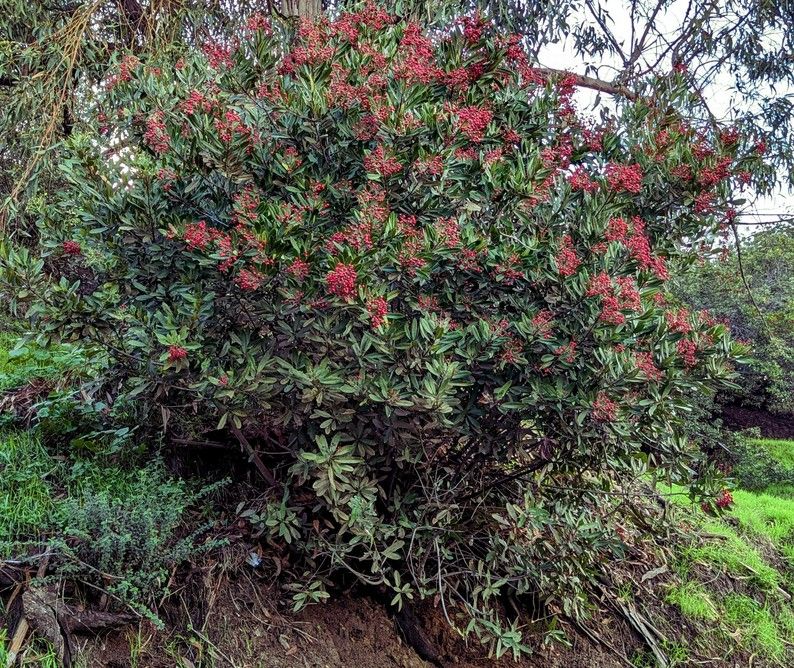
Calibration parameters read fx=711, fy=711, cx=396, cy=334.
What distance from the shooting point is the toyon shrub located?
2.85 meters

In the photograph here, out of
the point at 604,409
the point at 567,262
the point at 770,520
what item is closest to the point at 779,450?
the point at 770,520

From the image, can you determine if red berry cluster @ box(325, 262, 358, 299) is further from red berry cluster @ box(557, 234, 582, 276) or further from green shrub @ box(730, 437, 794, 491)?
green shrub @ box(730, 437, 794, 491)

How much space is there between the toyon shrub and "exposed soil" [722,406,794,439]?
10283 mm

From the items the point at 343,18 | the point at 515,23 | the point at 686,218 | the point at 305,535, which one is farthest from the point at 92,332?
the point at 515,23

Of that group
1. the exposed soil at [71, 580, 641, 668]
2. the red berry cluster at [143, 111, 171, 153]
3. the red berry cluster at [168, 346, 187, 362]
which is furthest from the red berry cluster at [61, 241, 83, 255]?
the exposed soil at [71, 580, 641, 668]

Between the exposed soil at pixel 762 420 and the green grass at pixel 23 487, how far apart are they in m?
11.8

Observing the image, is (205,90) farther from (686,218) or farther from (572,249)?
(686,218)

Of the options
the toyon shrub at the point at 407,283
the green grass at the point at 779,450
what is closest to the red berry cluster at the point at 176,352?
the toyon shrub at the point at 407,283

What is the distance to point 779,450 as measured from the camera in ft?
36.2

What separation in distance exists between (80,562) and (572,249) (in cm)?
248

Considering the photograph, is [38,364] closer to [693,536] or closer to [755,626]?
[693,536]

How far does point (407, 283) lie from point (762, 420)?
39.1ft

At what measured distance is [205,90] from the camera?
3.24m

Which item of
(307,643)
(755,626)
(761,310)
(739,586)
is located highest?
(761,310)
